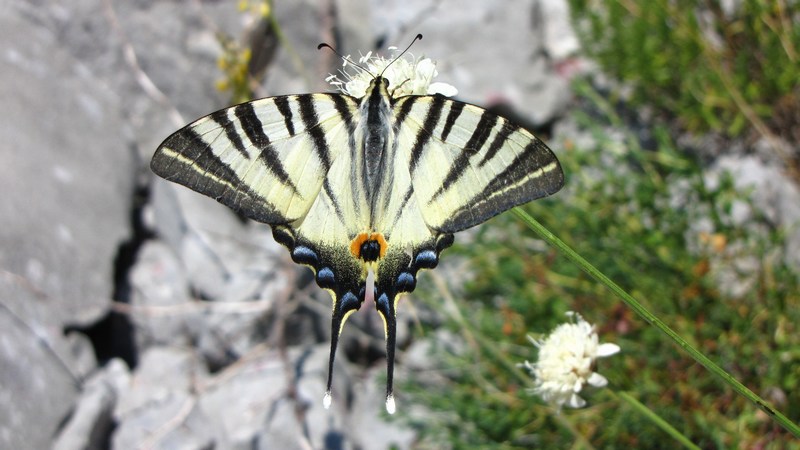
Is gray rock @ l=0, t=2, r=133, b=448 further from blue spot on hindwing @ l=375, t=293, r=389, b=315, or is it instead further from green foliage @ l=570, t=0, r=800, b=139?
green foliage @ l=570, t=0, r=800, b=139

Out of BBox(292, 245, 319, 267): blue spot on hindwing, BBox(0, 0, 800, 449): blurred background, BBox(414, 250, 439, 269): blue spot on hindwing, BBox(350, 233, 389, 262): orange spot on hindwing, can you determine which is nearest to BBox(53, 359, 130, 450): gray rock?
BBox(0, 0, 800, 449): blurred background

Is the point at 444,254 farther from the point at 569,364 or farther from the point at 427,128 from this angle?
the point at 427,128

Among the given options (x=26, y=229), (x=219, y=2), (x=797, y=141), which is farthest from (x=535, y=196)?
(x=219, y=2)

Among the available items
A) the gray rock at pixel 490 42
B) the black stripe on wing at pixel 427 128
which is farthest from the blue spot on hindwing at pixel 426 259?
the gray rock at pixel 490 42

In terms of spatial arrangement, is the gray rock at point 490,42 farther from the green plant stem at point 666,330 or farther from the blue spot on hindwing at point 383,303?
the green plant stem at point 666,330

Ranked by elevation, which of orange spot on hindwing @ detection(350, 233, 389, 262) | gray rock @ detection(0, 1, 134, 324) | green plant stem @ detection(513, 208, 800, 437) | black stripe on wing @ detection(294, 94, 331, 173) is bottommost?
green plant stem @ detection(513, 208, 800, 437)

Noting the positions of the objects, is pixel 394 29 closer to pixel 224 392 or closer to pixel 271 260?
pixel 271 260
